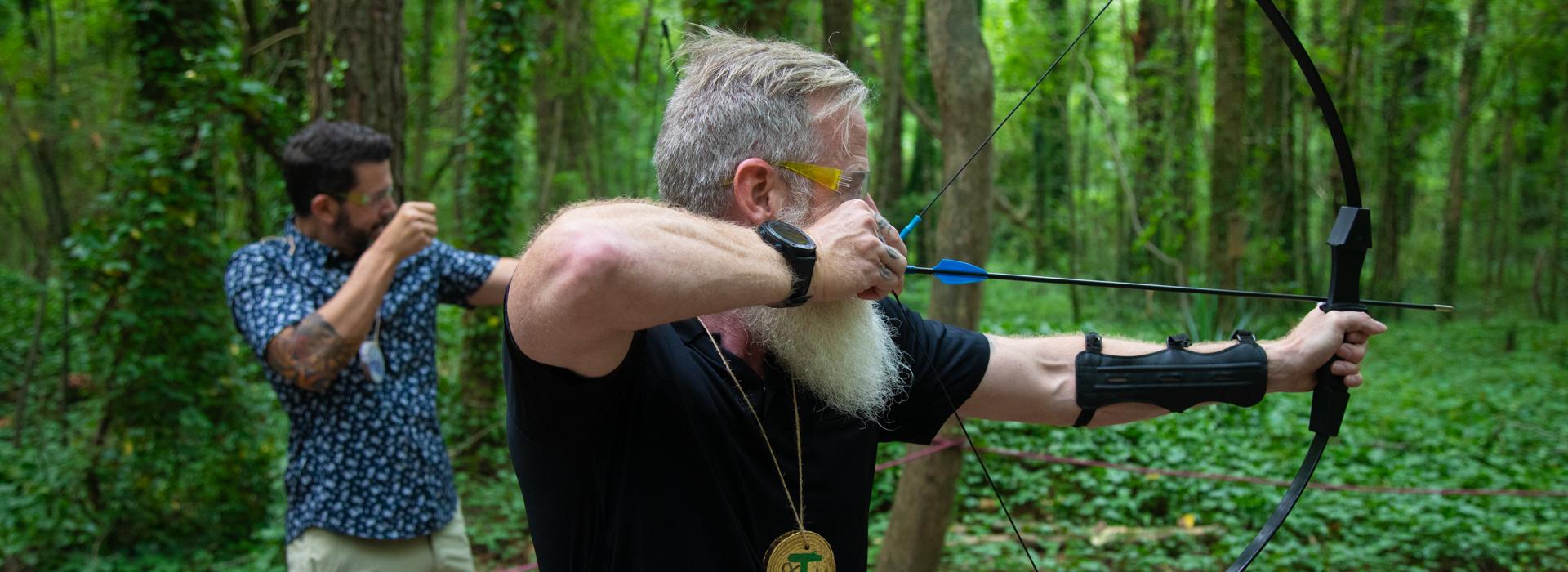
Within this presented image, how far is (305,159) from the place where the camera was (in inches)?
99.7

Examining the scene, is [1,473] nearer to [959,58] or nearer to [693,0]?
[693,0]

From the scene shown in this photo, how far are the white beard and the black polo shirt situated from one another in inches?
2.0

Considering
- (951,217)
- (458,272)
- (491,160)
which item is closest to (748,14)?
(951,217)

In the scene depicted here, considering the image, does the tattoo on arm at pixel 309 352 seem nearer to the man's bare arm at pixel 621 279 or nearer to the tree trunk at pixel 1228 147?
the man's bare arm at pixel 621 279

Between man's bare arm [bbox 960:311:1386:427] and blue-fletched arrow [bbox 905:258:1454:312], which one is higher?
blue-fletched arrow [bbox 905:258:1454:312]

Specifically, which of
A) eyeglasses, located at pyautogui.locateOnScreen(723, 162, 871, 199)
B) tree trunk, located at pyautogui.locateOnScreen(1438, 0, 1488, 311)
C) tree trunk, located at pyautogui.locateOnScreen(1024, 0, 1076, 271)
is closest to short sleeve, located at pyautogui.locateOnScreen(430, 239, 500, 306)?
eyeglasses, located at pyautogui.locateOnScreen(723, 162, 871, 199)

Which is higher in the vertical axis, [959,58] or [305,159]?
[959,58]

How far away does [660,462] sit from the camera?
4.43 feet

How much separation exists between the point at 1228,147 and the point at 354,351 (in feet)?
22.3

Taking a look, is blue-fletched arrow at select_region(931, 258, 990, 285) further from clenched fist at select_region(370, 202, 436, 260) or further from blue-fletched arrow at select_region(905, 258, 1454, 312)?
clenched fist at select_region(370, 202, 436, 260)

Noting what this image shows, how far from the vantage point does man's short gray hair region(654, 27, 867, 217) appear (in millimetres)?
1469

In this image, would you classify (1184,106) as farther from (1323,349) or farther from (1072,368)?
(1072,368)

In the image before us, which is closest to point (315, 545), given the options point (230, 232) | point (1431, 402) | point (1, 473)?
point (230, 232)

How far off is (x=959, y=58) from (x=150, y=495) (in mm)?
4221
